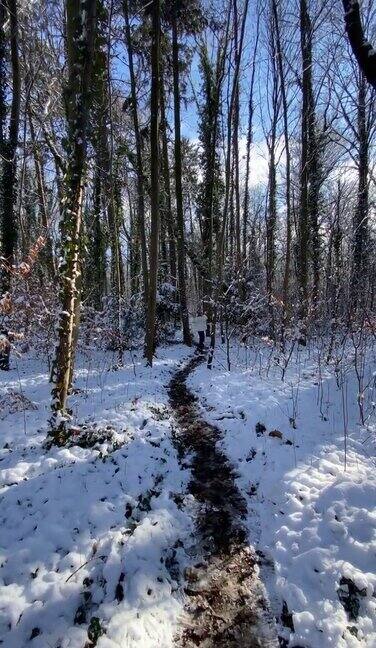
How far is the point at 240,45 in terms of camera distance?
463 inches

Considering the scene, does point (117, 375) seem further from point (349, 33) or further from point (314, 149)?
point (314, 149)

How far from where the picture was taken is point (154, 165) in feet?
38.2

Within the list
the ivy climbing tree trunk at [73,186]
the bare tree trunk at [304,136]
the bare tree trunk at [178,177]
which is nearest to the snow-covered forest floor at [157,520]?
the ivy climbing tree trunk at [73,186]

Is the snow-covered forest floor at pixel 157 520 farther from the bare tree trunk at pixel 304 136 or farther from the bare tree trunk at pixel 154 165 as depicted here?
the bare tree trunk at pixel 304 136

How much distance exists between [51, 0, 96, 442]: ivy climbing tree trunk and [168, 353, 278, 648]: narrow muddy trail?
2164mm

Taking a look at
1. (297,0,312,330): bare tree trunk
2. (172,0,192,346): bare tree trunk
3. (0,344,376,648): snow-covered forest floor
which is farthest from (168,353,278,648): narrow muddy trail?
(172,0,192,346): bare tree trunk

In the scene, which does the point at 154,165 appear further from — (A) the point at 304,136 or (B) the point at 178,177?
(A) the point at 304,136

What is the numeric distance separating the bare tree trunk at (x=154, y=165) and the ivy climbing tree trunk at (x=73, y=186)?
5.47 meters

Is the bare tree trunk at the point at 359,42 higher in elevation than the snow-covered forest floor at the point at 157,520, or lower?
higher

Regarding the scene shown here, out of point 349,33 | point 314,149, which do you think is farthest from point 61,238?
point 314,149

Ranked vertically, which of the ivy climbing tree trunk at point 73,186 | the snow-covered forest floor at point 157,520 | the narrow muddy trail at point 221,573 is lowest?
the narrow muddy trail at point 221,573

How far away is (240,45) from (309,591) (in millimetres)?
13580

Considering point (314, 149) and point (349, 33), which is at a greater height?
point (314, 149)

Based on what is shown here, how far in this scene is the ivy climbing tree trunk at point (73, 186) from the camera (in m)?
5.88
